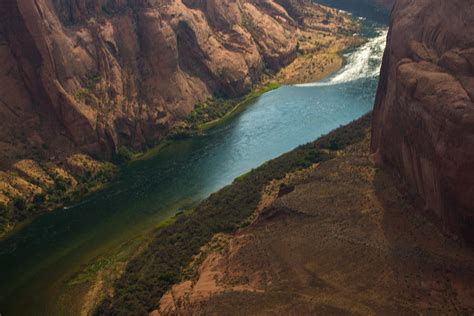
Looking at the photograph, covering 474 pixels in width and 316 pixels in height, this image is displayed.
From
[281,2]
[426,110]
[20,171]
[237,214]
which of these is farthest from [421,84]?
[281,2]

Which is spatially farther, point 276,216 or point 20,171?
point 20,171

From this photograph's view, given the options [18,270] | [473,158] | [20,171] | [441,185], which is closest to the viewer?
[473,158]

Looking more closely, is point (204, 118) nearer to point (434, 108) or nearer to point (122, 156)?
point (122, 156)

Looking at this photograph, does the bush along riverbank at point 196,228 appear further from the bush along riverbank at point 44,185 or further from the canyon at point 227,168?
the bush along riverbank at point 44,185

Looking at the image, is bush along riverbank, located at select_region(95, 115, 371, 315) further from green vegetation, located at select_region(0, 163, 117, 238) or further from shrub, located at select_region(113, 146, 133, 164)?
shrub, located at select_region(113, 146, 133, 164)

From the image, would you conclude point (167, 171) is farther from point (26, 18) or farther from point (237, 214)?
point (26, 18)

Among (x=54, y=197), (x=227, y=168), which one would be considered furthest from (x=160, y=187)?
(x=54, y=197)
